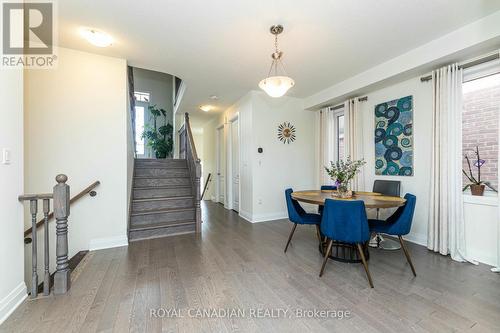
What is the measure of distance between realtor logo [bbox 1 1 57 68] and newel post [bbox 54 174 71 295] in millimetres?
1020

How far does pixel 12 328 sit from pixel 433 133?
4.64 metres

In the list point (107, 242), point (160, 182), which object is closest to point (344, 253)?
point (107, 242)

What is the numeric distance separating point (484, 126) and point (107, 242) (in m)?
5.07

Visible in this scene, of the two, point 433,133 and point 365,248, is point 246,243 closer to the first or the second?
point 365,248

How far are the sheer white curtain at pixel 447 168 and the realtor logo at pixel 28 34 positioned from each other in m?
4.50

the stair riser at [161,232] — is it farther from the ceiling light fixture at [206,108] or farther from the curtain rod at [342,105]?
the curtain rod at [342,105]

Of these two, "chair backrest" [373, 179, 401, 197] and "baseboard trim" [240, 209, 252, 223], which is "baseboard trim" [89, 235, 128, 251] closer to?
"baseboard trim" [240, 209, 252, 223]

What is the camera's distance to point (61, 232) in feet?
6.56

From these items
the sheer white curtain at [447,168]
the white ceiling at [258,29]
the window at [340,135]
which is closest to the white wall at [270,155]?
the window at [340,135]

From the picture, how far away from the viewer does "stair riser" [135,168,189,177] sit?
457 cm

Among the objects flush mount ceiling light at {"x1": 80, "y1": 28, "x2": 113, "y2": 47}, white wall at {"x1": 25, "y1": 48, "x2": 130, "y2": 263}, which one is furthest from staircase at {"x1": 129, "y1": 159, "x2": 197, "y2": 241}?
flush mount ceiling light at {"x1": 80, "y1": 28, "x2": 113, "y2": 47}

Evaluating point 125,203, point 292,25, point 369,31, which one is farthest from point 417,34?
point 125,203

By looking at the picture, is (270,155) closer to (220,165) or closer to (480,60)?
(220,165)

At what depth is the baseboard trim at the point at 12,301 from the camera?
1608 millimetres
